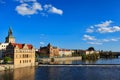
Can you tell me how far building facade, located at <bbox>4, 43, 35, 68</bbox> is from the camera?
333 ft

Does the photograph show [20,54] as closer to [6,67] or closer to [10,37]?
[6,67]

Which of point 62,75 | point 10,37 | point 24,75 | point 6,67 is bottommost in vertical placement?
point 62,75

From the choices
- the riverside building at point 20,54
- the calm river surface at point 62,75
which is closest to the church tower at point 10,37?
the riverside building at point 20,54

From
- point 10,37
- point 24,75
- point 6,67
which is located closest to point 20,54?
point 6,67

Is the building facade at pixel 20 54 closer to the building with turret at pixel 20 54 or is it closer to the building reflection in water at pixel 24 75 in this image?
the building with turret at pixel 20 54

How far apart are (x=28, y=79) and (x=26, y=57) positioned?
1813 inches

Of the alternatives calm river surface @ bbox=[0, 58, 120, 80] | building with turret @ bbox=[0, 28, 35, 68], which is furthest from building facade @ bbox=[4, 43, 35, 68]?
calm river surface @ bbox=[0, 58, 120, 80]

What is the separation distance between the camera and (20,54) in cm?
10569

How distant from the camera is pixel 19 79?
64250 mm

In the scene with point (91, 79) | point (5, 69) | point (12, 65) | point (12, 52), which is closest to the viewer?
point (91, 79)

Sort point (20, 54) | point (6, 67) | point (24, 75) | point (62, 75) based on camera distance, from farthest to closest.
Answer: point (20, 54) < point (6, 67) < point (24, 75) < point (62, 75)

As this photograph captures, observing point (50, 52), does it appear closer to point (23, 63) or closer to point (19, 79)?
point (23, 63)

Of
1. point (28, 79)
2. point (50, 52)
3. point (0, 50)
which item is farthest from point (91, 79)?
point (50, 52)

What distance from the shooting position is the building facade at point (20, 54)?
101 m
